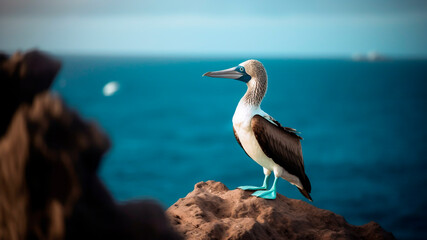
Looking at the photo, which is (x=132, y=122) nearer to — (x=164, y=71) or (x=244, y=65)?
(x=164, y=71)

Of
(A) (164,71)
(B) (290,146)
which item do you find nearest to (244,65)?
(B) (290,146)

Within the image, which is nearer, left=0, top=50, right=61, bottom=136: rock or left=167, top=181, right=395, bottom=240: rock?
left=0, top=50, right=61, bottom=136: rock

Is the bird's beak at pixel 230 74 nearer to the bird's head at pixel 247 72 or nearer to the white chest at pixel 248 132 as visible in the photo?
the bird's head at pixel 247 72

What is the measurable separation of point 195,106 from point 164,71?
93.2 feet

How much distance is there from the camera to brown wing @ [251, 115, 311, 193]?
5148mm

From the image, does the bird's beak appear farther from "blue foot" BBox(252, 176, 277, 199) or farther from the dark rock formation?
the dark rock formation

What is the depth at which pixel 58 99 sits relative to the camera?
211cm

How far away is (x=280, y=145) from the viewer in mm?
5340

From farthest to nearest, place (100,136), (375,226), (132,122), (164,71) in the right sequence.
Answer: (164,71) → (132,122) → (375,226) → (100,136)

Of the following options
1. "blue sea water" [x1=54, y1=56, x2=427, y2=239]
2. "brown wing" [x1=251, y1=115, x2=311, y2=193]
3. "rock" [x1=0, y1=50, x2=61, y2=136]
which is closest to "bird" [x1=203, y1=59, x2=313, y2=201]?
"brown wing" [x1=251, y1=115, x2=311, y2=193]

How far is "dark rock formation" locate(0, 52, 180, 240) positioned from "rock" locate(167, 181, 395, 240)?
234 cm

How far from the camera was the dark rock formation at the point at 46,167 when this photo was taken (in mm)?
1983

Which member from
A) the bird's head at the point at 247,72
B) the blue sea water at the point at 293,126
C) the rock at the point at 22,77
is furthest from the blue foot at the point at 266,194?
the blue sea water at the point at 293,126

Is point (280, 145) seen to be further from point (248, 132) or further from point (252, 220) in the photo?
point (252, 220)
